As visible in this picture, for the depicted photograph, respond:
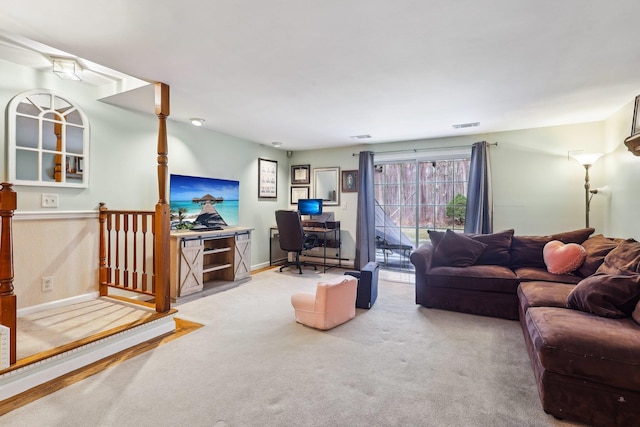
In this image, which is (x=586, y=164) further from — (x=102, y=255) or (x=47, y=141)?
(x=47, y=141)

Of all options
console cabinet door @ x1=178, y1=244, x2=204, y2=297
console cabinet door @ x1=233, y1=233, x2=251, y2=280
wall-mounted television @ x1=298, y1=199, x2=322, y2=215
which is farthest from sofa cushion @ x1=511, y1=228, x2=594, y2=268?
console cabinet door @ x1=178, y1=244, x2=204, y2=297

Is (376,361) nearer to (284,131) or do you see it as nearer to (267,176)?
(284,131)

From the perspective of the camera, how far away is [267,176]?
5.76 meters

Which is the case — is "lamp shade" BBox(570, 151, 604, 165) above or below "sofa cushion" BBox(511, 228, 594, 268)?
above

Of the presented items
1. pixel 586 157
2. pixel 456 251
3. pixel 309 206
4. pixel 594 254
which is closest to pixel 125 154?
pixel 309 206

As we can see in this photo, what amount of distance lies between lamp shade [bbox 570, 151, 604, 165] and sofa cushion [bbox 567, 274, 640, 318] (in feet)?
8.17

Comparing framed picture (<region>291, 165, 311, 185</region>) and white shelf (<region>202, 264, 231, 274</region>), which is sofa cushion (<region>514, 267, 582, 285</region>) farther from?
framed picture (<region>291, 165, 311, 185</region>)

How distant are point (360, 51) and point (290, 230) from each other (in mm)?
3184

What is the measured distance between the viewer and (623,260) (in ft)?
7.82

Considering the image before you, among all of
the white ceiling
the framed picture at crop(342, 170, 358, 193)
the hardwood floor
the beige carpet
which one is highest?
the white ceiling

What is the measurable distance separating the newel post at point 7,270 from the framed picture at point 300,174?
4.59m

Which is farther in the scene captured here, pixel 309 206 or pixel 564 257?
pixel 309 206

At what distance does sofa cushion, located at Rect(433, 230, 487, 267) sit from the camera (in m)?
3.51

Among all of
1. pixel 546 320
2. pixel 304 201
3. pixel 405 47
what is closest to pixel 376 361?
pixel 546 320
